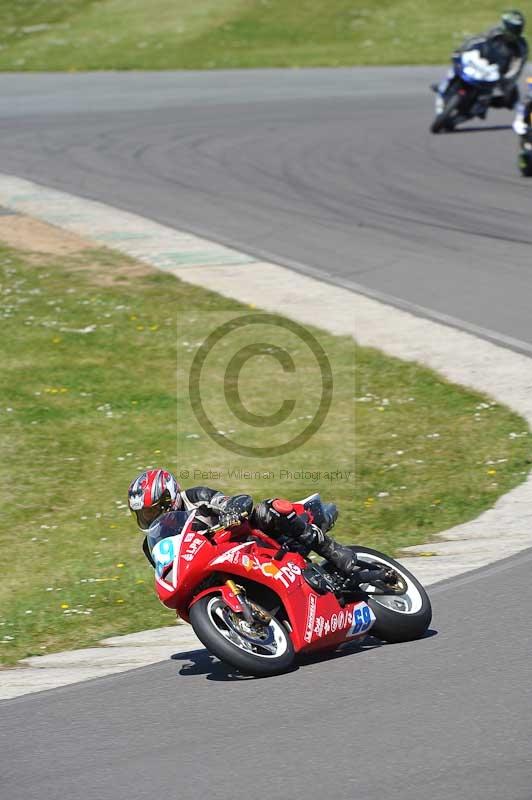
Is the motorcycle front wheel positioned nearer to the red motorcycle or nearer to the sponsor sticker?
the red motorcycle

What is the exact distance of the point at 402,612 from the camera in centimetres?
757

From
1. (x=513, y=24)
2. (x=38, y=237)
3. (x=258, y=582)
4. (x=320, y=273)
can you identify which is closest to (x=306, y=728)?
(x=258, y=582)

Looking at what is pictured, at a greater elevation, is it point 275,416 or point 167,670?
point 167,670

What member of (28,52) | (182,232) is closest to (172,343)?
(182,232)

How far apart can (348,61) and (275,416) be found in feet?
88.6

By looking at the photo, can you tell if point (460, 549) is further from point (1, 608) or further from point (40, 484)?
point (40, 484)

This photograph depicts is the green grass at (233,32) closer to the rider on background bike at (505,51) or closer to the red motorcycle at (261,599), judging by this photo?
the rider on background bike at (505,51)

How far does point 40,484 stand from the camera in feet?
37.9

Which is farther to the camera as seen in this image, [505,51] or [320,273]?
[505,51]

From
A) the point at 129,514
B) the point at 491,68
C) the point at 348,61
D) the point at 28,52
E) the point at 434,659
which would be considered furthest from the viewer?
the point at 28,52

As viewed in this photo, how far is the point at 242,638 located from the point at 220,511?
710 millimetres
